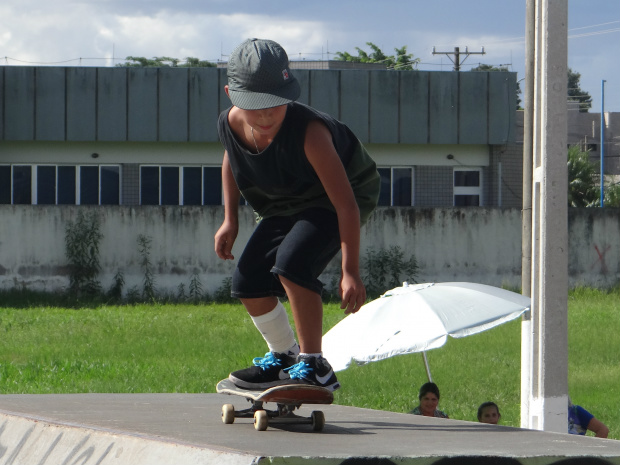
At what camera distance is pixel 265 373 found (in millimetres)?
4445

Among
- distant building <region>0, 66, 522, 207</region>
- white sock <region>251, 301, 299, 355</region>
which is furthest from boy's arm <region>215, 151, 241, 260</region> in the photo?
distant building <region>0, 66, 522, 207</region>

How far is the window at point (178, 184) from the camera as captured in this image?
97.7 feet

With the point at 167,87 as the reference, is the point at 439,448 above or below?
below

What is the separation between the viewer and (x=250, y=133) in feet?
14.4

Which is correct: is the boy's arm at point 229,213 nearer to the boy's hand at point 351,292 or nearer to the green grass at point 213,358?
the boy's hand at point 351,292

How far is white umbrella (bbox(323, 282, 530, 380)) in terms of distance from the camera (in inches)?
327

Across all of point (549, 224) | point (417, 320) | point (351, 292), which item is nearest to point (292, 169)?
point (351, 292)

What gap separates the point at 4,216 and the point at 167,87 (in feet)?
26.7

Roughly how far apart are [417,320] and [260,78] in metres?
4.83

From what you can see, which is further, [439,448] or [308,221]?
[308,221]

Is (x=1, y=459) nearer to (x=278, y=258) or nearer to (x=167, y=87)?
(x=278, y=258)

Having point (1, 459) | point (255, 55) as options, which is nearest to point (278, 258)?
point (255, 55)

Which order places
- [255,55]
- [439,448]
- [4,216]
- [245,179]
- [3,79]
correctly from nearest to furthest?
[439,448] → [255,55] → [245,179] → [4,216] → [3,79]

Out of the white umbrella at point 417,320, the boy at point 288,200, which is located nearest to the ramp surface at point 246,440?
the boy at point 288,200
